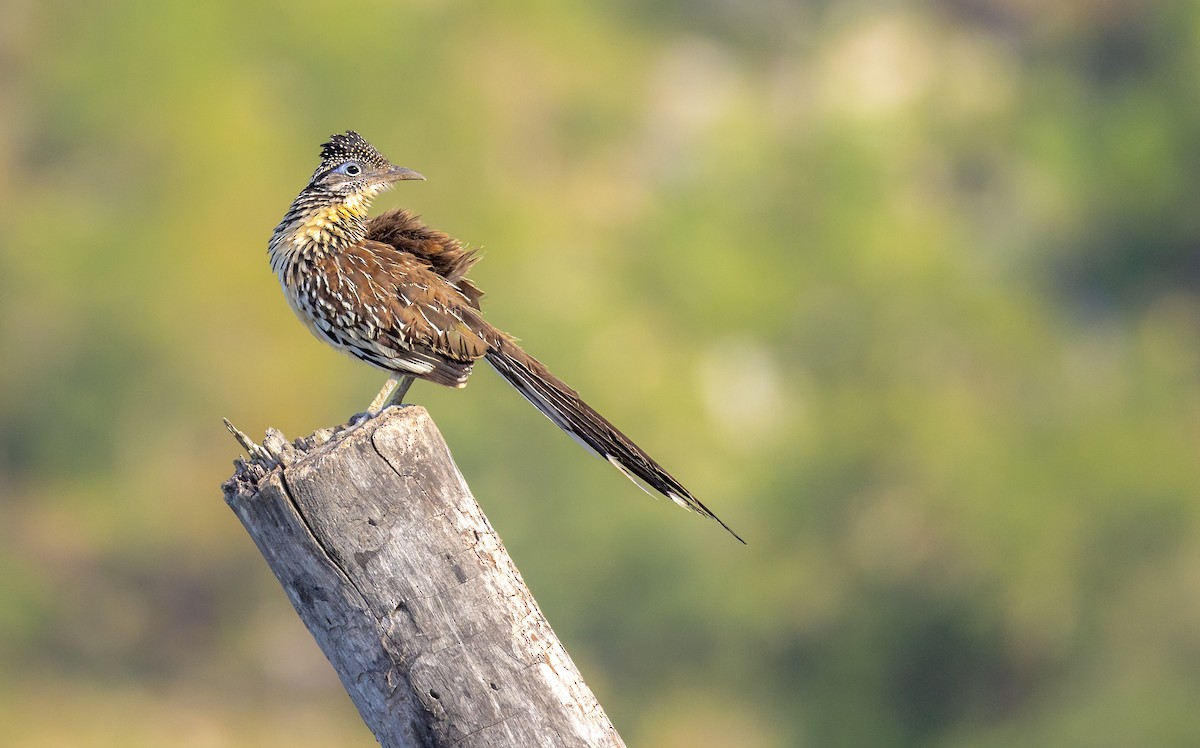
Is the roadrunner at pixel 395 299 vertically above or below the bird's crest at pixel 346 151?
below

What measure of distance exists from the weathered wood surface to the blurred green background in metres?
13.7

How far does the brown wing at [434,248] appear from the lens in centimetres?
572

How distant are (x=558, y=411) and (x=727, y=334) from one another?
55.9ft

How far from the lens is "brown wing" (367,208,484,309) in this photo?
5.72 metres

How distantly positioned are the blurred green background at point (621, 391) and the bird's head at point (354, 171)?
11.2 meters

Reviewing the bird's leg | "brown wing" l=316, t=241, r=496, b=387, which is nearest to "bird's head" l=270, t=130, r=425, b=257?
"brown wing" l=316, t=241, r=496, b=387

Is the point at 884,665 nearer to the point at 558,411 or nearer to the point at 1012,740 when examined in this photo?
the point at 1012,740

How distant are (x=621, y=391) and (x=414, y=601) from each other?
624 inches

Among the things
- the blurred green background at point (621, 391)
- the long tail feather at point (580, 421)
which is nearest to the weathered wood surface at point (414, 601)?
the long tail feather at point (580, 421)

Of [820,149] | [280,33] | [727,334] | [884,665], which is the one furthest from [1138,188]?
[280,33]

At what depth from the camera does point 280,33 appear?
2088 cm

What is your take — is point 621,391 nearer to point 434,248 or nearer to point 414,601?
point 434,248

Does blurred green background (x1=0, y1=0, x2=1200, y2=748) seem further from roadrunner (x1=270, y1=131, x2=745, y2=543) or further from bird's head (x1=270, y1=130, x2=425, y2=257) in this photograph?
roadrunner (x1=270, y1=131, x2=745, y2=543)

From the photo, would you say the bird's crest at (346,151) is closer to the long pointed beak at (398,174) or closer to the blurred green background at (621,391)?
the long pointed beak at (398,174)
